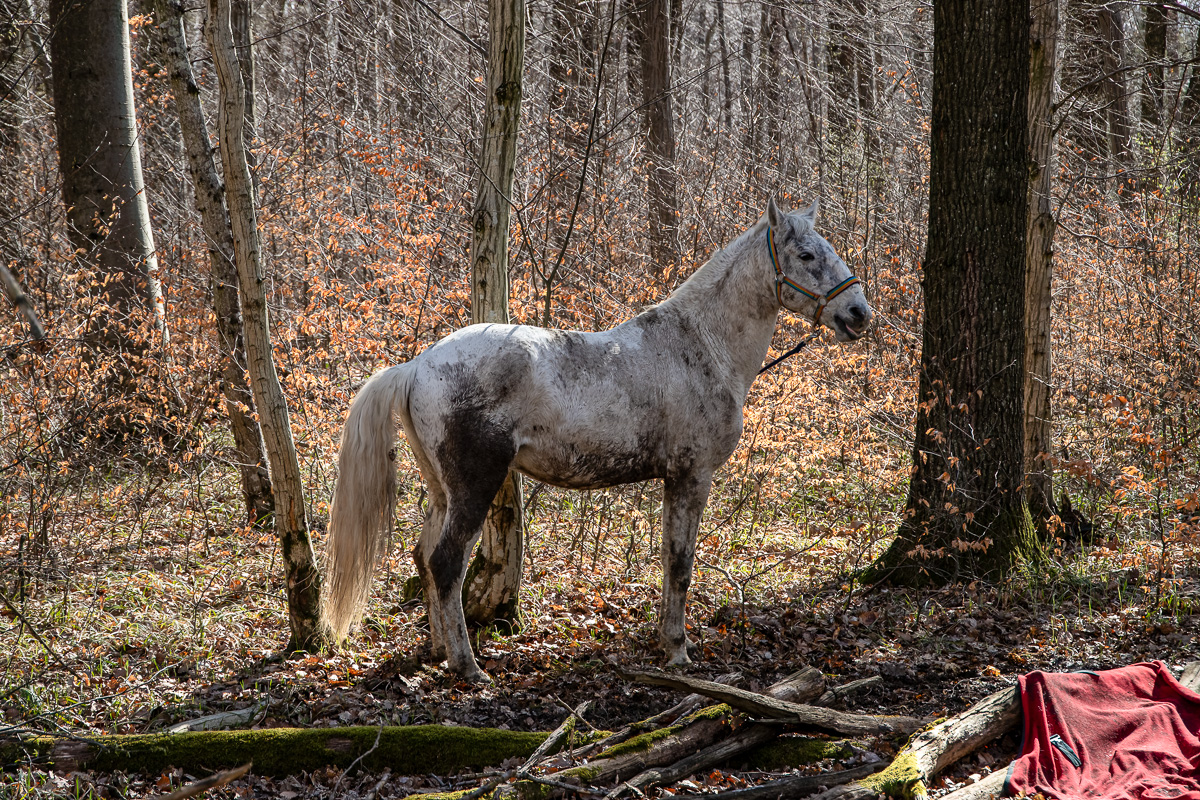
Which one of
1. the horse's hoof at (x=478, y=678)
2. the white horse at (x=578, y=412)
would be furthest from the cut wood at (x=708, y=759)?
the horse's hoof at (x=478, y=678)

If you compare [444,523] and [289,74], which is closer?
[444,523]

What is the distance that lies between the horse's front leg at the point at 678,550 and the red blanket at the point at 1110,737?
6.50ft

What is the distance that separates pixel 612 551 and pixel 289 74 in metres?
11.4

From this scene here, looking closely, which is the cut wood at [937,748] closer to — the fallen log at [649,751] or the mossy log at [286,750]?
the fallen log at [649,751]

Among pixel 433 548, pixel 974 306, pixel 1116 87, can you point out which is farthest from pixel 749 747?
pixel 1116 87

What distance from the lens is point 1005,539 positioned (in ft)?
21.7

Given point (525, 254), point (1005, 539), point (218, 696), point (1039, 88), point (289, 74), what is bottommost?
point (218, 696)

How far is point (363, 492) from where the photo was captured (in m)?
5.05

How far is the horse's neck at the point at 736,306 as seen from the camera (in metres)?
Answer: 5.66

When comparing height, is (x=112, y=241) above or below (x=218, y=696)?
above

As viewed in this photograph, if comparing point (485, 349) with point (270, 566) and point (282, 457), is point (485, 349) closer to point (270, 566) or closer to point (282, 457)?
point (282, 457)

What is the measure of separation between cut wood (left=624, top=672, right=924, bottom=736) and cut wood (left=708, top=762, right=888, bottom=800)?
31cm

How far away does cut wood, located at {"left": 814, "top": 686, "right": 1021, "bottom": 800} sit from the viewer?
3.66 m

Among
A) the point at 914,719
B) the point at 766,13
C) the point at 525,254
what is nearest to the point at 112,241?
the point at 525,254
